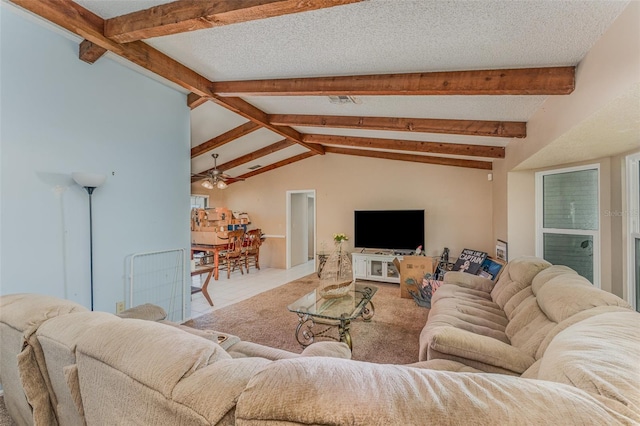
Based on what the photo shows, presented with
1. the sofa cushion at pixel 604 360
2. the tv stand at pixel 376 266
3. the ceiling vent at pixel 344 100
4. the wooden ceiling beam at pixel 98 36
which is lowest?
the tv stand at pixel 376 266

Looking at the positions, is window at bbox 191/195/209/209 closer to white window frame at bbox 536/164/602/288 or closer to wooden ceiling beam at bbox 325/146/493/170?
wooden ceiling beam at bbox 325/146/493/170

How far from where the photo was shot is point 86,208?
2576mm

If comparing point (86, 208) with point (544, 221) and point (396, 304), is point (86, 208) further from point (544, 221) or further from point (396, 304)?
point (544, 221)

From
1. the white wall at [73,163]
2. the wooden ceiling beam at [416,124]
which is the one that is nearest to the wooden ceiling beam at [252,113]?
the wooden ceiling beam at [416,124]

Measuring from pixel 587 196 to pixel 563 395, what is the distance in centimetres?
324

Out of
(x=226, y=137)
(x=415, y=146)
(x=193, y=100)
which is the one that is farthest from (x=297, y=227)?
(x=193, y=100)

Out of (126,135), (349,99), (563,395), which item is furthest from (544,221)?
Answer: (126,135)

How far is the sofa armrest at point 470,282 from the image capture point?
321 centimetres

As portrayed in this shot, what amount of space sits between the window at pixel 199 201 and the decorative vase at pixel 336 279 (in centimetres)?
484

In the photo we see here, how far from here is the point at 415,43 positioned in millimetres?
1771

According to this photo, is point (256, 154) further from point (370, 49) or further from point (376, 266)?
point (370, 49)

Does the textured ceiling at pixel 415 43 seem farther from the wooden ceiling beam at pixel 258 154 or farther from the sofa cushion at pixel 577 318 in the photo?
the wooden ceiling beam at pixel 258 154

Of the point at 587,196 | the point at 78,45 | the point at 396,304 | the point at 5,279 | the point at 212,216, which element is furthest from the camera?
the point at 212,216

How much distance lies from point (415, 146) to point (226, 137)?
126 inches
